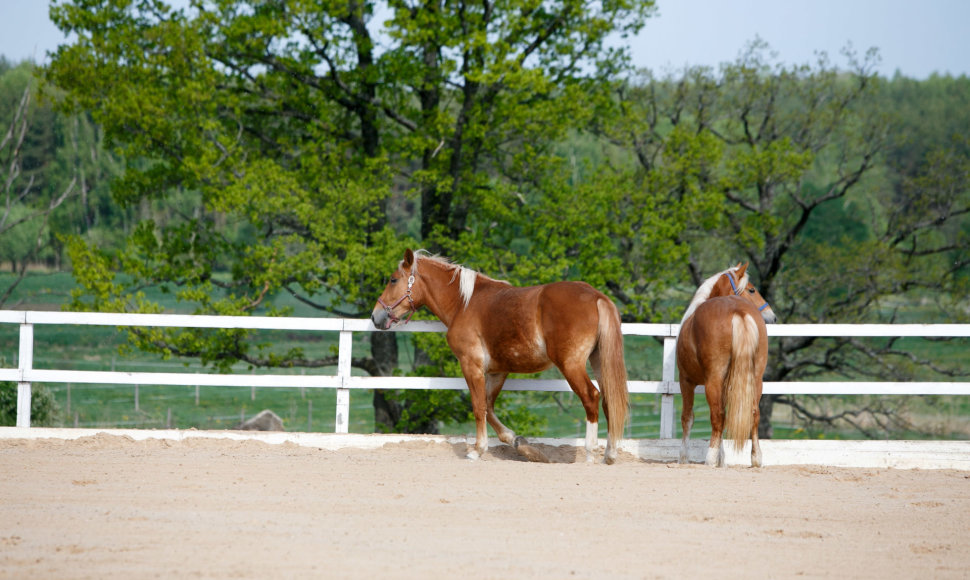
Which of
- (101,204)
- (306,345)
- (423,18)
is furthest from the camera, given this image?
(101,204)

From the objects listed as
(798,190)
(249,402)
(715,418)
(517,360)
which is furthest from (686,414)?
(249,402)

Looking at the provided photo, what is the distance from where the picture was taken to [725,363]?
6.48 meters

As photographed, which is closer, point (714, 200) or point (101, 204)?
point (714, 200)

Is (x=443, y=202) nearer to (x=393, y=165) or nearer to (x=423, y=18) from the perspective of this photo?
(x=393, y=165)

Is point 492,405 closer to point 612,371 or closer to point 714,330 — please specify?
point 612,371

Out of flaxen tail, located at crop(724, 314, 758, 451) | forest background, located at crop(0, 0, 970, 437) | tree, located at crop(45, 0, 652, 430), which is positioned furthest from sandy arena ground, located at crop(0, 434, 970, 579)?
tree, located at crop(45, 0, 652, 430)

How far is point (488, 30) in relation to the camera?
14227mm

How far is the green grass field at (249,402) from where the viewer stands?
2395cm

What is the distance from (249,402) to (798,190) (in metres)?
20.0

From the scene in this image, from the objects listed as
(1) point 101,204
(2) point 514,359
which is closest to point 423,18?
(2) point 514,359

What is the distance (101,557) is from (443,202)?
1163 centimetres

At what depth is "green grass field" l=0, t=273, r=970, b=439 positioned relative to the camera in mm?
23953

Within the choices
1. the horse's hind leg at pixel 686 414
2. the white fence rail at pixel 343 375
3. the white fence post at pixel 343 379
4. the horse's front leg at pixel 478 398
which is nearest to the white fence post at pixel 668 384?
the white fence rail at pixel 343 375

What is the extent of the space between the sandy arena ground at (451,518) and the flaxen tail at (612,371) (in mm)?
366
